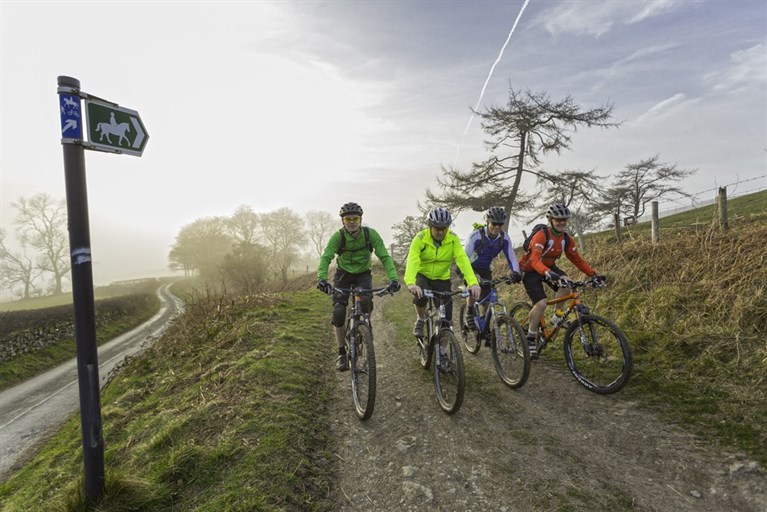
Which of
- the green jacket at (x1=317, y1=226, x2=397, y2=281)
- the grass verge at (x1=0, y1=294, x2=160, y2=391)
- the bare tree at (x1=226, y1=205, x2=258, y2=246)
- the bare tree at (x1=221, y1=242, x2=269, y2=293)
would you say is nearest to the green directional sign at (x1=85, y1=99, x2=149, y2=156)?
the green jacket at (x1=317, y1=226, x2=397, y2=281)

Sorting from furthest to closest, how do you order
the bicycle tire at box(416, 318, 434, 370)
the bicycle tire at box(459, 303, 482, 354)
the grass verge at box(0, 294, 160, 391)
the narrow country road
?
the grass verge at box(0, 294, 160, 391) → the narrow country road → the bicycle tire at box(459, 303, 482, 354) → the bicycle tire at box(416, 318, 434, 370)

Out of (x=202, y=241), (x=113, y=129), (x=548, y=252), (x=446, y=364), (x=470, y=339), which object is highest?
(x=202, y=241)

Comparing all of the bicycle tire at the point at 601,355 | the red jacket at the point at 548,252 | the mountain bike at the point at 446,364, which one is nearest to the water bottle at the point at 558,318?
the bicycle tire at the point at 601,355

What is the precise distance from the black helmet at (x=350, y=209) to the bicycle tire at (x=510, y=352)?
2.88 metres

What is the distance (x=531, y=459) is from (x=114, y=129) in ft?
16.9

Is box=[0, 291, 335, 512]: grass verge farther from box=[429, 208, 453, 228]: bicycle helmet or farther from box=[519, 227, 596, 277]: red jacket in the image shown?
box=[519, 227, 596, 277]: red jacket

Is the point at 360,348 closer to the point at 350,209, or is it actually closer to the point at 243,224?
the point at 350,209

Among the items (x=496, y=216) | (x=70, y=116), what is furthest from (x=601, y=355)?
(x=70, y=116)

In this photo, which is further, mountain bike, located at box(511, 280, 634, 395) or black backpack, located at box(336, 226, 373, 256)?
black backpack, located at box(336, 226, 373, 256)

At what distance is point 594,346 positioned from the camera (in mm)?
5336

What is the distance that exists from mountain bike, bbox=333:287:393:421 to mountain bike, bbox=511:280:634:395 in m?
2.89

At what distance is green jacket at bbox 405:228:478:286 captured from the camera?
5.62 meters

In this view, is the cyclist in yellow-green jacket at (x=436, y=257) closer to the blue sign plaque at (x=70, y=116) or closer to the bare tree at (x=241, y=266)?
the blue sign plaque at (x=70, y=116)

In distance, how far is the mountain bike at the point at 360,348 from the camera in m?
4.93
